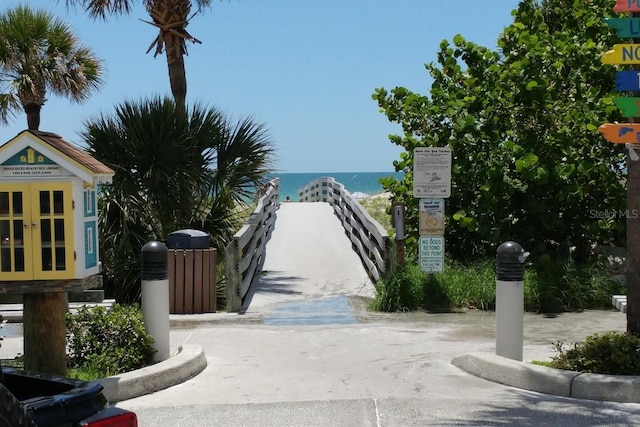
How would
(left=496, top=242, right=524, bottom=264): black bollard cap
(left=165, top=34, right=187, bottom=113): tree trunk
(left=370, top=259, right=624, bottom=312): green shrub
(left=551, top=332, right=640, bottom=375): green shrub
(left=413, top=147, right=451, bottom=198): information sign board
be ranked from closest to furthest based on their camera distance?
(left=551, top=332, right=640, bottom=375): green shrub
(left=496, top=242, right=524, bottom=264): black bollard cap
(left=370, top=259, right=624, bottom=312): green shrub
(left=413, top=147, right=451, bottom=198): information sign board
(left=165, top=34, right=187, bottom=113): tree trunk

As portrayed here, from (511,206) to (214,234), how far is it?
5.11 meters

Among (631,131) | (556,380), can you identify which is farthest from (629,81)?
(556,380)

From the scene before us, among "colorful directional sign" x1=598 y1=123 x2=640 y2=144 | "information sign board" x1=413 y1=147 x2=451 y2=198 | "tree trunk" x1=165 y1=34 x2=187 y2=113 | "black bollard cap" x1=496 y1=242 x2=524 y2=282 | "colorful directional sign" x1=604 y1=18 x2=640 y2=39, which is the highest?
"tree trunk" x1=165 y1=34 x2=187 y2=113

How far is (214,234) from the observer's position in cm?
1476

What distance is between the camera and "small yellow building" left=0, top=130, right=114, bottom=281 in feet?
21.2

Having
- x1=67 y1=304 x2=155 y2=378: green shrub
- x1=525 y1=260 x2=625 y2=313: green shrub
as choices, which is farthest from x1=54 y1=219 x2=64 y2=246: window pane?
x1=525 y1=260 x2=625 y2=313: green shrub

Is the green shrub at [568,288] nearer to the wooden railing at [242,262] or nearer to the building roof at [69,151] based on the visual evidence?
the wooden railing at [242,262]

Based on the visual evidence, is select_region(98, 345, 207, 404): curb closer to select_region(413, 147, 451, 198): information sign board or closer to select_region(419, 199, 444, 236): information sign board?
select_region(419, 199, 444, 236): information sign board

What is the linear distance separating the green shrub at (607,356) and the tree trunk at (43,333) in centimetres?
435

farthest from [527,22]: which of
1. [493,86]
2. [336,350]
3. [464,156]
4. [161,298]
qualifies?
[161,298]

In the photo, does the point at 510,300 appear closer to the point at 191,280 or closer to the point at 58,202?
the point at 58,202

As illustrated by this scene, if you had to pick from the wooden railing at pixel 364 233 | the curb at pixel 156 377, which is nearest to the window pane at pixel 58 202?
the curb at pixel 156 377

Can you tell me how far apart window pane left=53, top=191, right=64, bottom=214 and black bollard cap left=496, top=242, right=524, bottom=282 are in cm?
402

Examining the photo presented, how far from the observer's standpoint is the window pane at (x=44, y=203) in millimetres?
6543
